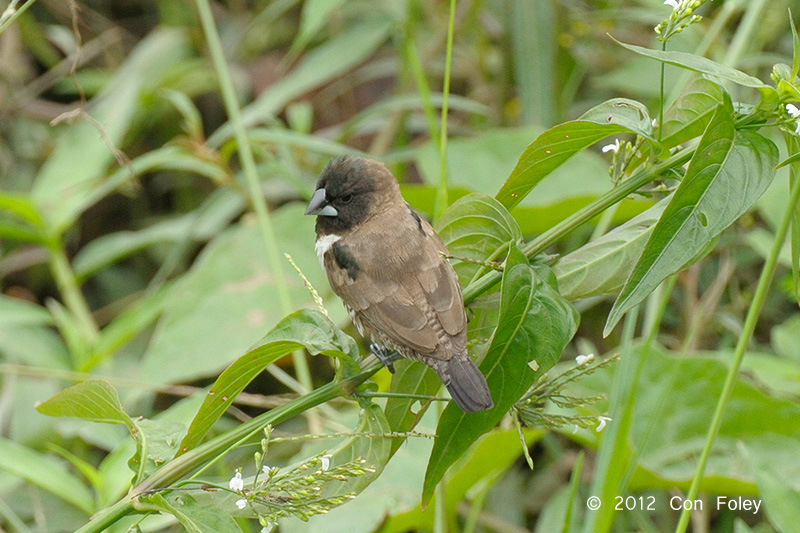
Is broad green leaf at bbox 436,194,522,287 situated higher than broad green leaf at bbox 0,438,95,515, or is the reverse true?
broad green leaf at bbox 436,194,522,287

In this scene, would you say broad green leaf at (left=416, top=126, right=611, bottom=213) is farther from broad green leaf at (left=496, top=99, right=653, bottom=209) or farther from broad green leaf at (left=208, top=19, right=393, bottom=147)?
broad green leaf at (left=496, top=99, right=653, bottom=209)

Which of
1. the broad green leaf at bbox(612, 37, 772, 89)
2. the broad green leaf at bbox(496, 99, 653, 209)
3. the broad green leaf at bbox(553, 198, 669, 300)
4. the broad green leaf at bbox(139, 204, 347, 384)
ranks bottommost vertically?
the broad green leaf at bbox(139, 204, 347, 384)

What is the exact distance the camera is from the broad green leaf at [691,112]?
152 centimetres

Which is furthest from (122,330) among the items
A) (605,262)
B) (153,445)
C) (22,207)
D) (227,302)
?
(605,262)

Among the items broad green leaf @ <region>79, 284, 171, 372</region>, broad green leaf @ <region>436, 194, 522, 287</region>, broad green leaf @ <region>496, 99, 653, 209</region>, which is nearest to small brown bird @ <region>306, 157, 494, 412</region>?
broad green leaf @ <region>436, 194, 522, 287</region>

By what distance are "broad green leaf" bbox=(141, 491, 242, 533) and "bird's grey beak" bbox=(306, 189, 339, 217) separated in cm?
113

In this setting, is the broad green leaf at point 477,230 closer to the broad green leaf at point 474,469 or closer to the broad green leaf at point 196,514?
the broad green leaf at point 196,514

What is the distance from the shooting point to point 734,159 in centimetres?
143

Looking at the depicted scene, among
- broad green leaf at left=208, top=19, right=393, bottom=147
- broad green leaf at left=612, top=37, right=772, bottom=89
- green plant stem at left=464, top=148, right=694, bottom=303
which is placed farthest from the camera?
broad green leaf at left=208, top=19, right=393, bottom=147

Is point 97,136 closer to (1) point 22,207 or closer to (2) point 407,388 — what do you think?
(1) point 22,207

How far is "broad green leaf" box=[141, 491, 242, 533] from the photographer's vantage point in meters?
1.37

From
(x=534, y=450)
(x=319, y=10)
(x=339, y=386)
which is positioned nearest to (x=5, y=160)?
(x=319, y=10)

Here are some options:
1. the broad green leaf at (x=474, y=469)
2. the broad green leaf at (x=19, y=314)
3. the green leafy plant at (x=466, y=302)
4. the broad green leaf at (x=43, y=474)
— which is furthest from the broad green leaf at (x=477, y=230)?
the broad green leaf at (x=19, y=314)

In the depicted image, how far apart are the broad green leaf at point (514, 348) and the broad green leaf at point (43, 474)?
131cm
